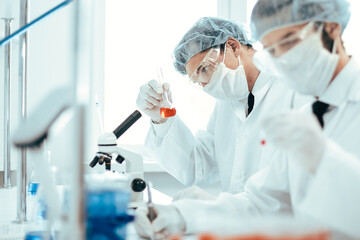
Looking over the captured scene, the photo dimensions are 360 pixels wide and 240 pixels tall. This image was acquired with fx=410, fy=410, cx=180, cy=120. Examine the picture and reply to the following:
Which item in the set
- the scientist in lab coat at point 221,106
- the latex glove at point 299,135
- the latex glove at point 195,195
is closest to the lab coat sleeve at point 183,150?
the scientist in lab coat at point 221,106

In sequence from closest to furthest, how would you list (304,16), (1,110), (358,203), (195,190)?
(358,203) < (304,16) < (195,190) < (1,110)

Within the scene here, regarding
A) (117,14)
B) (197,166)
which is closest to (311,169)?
(197,166)

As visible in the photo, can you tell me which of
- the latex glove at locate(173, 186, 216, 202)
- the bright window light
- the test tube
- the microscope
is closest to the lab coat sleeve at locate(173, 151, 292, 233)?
the latex glove at locate(173, 186, 216, 202)

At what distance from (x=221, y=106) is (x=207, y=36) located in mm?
429

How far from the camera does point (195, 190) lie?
4.72 feet

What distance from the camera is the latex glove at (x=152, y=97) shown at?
2.00 metres

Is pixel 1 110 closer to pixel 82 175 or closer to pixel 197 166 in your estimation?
pixel 197 166

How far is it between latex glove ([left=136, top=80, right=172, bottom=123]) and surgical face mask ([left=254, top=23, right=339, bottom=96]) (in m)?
0.88

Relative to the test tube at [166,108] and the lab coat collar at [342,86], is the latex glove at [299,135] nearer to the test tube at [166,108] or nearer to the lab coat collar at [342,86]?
the lab coat collar at [342,86]

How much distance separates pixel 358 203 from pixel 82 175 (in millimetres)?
628

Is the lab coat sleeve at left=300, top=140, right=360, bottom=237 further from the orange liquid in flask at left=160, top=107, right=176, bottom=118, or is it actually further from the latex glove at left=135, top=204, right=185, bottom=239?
the orange liquid in flask at left=160, top=107, right=176, bottom=118

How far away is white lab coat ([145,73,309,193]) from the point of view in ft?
6.05

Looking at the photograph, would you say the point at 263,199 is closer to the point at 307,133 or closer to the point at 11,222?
the point at 307,133

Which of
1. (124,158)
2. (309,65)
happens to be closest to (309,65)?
(309,65)
